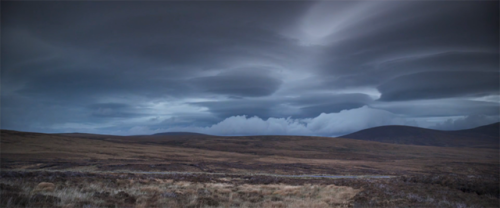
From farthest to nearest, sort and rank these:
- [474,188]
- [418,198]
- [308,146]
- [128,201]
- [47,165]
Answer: [308,146]
[47,165]
[474,188]
[418,198]
[128,201]

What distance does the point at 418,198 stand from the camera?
1292 cm

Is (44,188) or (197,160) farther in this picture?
(197,160)

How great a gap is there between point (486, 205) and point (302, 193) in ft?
29.5

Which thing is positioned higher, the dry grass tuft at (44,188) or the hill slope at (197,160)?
the dry grass tuft at (44,188)

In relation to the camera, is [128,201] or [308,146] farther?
[308,146]

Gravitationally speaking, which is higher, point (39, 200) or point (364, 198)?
point (39, 200)

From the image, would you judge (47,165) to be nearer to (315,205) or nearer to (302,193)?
(302,193)

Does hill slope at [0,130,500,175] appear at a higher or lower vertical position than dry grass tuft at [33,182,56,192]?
lower

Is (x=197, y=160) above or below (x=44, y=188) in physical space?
below

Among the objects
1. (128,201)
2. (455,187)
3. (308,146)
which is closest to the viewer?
(128,201)

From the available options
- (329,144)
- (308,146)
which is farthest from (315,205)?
(329,144)

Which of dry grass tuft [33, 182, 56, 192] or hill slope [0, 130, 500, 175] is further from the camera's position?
hill slope [0, 130, 500, 175]

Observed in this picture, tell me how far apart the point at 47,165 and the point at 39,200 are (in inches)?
1550

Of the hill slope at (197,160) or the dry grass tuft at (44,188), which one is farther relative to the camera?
the hill slope at (197,160)
